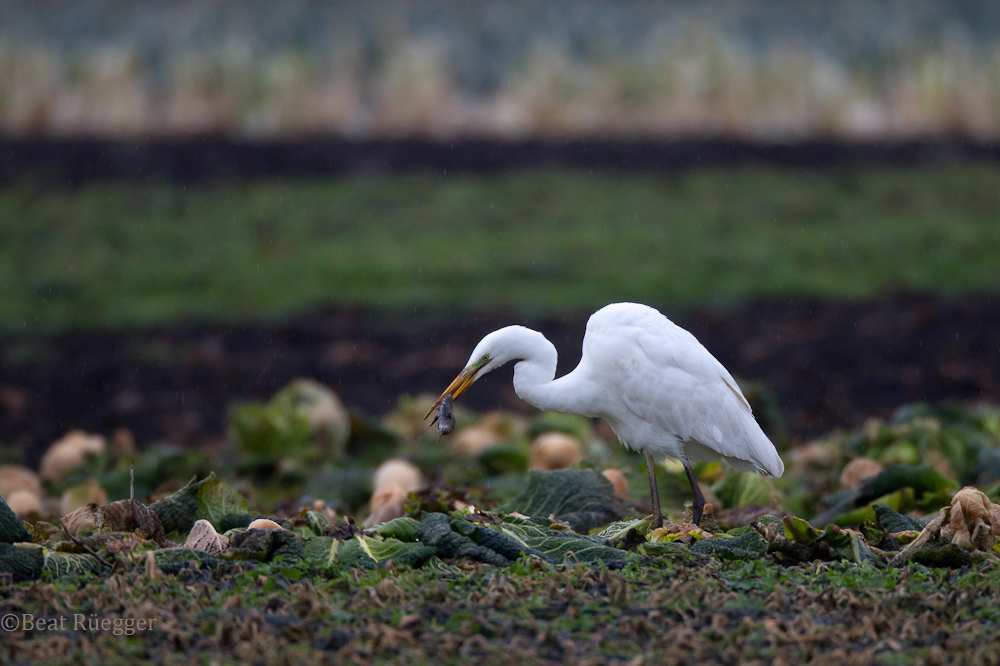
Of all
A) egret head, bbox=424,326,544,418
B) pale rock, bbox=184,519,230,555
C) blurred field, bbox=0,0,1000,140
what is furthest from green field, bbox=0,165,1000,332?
pale rock, bbox=184,519,230,555

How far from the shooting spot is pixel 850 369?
10617 mm

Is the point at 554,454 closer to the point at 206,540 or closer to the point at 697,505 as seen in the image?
the point at 697,505

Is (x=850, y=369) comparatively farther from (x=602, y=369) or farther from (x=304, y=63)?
(x=304, y=63)

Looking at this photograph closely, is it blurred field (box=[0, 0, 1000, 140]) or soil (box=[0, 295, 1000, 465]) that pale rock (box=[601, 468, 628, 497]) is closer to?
soil (box=[0, 295, 1000, 465])

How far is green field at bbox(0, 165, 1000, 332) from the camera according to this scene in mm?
13086

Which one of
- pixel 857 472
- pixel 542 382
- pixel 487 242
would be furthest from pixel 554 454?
pixel 487 242

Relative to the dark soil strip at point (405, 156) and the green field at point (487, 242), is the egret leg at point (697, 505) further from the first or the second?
the dark soil strip at point (405, 156)

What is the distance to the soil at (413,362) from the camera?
9.92 metres

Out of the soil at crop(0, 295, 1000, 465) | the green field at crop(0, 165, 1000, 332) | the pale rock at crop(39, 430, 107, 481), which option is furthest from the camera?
the green field at crop(0, 165, 1000, 332)

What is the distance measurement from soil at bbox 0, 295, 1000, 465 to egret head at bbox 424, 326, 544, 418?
5067mm

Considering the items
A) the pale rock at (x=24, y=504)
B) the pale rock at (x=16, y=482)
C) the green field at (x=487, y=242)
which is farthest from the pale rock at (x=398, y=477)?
the green field at (x=487, y=242)

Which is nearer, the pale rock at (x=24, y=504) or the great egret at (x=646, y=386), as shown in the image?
the great egret at (x=646, y=386)

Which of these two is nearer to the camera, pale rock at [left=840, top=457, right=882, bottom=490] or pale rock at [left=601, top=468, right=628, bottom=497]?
pale rock at [left=601, top=468, right=628, bottom=497]

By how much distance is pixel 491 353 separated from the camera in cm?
471
